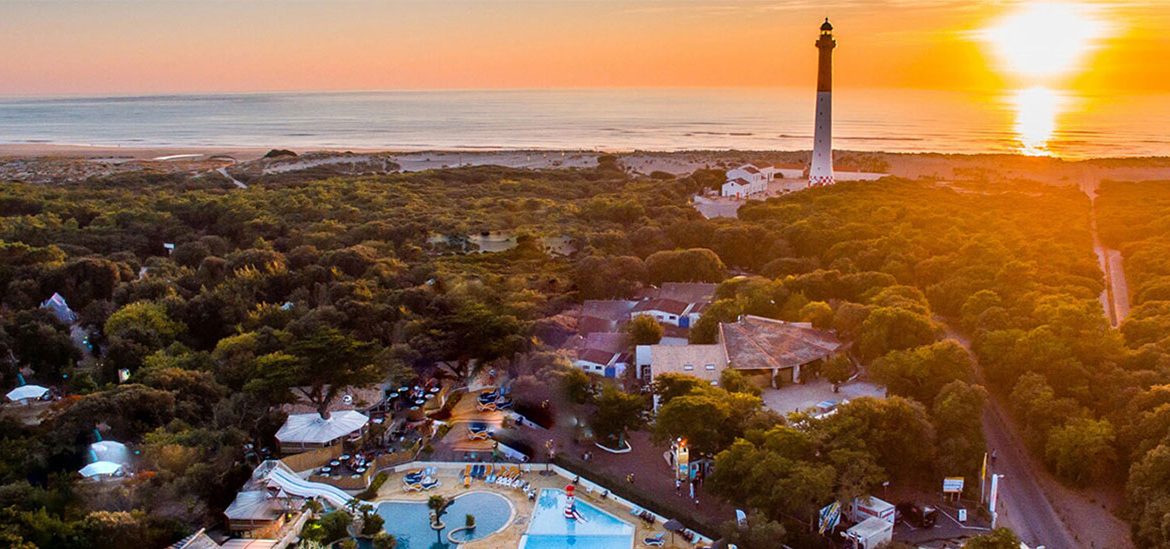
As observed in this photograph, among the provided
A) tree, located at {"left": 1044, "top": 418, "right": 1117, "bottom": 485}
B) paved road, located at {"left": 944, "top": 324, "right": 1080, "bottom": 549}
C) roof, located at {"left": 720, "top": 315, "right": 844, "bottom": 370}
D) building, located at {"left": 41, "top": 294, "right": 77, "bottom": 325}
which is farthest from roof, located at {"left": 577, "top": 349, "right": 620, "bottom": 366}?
building, located at {"left": 41, "top": 294, "right": 77, "bottom": 325}

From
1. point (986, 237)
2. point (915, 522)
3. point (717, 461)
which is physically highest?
point (986, 237)

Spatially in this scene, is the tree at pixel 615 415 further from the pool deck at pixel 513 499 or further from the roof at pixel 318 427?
the roof at pixel 318 427

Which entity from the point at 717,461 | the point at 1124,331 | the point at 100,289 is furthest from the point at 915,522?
the point at 100,289

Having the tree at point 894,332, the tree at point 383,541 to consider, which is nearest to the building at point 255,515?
the tree at point 383,541

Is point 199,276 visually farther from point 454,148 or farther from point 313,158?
point 454,148

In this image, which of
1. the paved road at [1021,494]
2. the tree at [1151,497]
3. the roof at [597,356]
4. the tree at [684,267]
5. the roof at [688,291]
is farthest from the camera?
the tree at [684,267]

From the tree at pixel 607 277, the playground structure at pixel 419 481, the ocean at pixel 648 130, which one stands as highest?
the ocean at pixel 648 130
